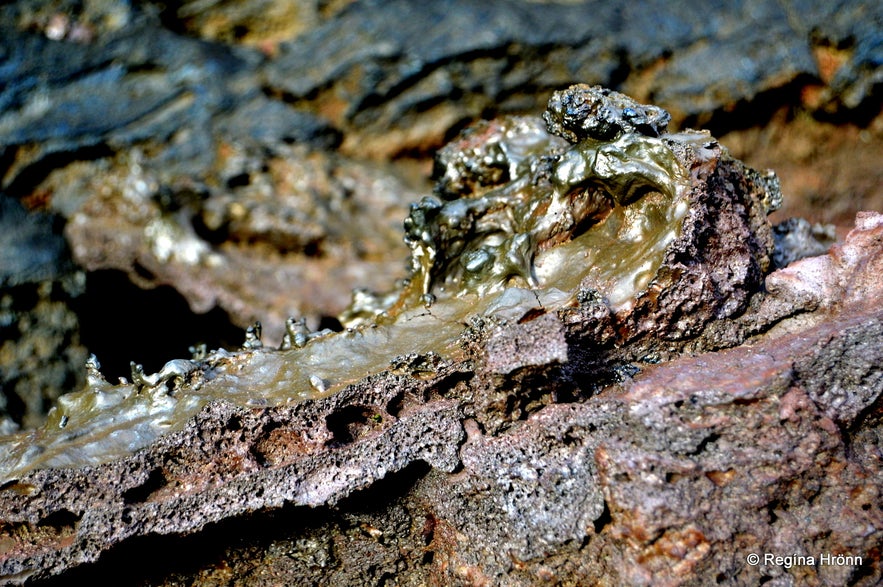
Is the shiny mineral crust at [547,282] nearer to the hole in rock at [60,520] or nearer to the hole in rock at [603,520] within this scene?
the hole in rock at [60,520]

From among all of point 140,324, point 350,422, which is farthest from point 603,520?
point 140,324

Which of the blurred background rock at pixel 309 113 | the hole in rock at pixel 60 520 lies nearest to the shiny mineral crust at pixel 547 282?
the hole in rock at pixel 60 520

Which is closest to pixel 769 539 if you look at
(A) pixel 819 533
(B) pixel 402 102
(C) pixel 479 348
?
(A) pixel 819 533

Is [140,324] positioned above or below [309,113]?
below

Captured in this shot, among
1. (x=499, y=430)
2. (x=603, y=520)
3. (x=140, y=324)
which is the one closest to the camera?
(x=603, y=520)

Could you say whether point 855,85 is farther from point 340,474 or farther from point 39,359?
point 39,359

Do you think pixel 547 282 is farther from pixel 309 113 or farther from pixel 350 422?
pixel 309 113
